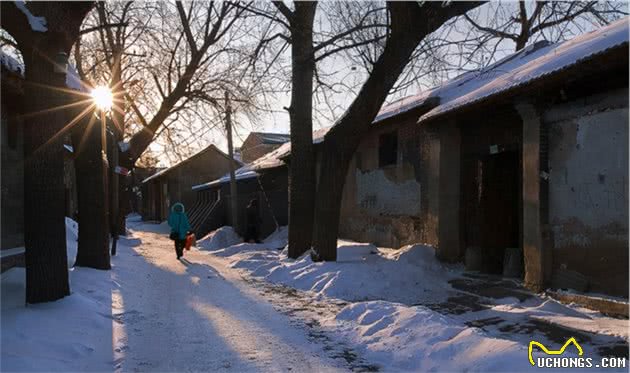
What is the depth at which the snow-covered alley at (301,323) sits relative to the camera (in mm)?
5098

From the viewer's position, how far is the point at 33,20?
6.50 m

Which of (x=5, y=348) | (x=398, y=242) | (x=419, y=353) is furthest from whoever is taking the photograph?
(x=398, y=242)

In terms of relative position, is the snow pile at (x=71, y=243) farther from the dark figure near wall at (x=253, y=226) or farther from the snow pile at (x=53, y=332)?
the dark figure near wall at (x=253, y=226)

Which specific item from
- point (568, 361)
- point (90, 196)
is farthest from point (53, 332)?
point (90, 196)

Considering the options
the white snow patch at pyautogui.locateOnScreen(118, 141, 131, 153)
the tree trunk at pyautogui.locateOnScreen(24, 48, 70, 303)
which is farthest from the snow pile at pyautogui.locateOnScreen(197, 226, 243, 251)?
the tree trunk at pyautogui.locateOnScreen(24, 48, 70, 303)

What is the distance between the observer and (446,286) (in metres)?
9.44

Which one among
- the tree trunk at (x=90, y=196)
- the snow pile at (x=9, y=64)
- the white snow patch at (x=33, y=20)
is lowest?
the tree trunk at (x=90, y=196)

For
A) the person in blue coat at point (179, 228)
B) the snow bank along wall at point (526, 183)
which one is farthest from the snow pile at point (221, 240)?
the snow bank along wall at point (526, 183)

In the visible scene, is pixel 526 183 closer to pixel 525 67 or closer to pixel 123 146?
pixel 525 67

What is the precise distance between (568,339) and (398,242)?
812 centimetres

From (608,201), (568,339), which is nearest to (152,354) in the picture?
(568,339)

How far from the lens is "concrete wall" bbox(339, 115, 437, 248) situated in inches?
495

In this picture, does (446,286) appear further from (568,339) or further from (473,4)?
(473,4)

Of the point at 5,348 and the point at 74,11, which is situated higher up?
the point at 74,11
